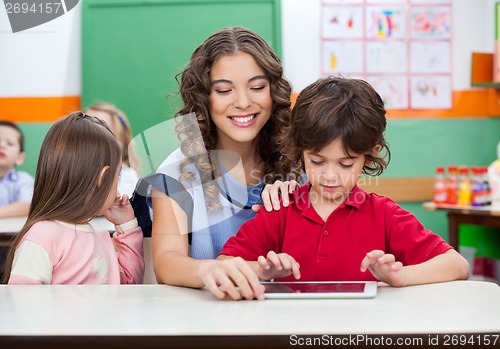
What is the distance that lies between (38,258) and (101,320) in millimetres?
526

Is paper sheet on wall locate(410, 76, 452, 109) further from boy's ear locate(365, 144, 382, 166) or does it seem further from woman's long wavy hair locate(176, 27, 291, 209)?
boy's ear locate(365, 144, 382, 166)

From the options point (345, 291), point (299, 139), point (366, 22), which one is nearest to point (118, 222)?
point (299, 139)

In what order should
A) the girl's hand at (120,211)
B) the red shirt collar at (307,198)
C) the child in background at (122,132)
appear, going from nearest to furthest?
the red shirt collar at (307,198) → the girl's hand at (120,211) → the child in background at (122,132)

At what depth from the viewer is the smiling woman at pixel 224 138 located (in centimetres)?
174

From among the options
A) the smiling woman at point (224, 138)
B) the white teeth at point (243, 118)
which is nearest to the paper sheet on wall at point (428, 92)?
the smiling woman at point (224, 138)

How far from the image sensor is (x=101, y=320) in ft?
3.13

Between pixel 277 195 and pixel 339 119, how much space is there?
0.21 m

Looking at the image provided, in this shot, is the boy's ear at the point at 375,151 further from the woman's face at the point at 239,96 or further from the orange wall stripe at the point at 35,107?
the orange wall stripe at the point at 35,107

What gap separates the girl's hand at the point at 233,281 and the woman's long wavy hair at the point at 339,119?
43 cm

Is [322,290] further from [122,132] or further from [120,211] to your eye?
[122,132]

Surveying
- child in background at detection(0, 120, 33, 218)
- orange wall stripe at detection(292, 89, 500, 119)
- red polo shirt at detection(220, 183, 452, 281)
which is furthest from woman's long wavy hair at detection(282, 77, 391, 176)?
orange wall stripe at detection(292, 89, 500, 119)

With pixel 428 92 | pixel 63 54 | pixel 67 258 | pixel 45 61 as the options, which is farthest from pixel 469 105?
pixel 67 258

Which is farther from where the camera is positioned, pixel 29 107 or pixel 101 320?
pixel 29 107

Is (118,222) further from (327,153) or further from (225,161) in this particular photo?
(327,153)
